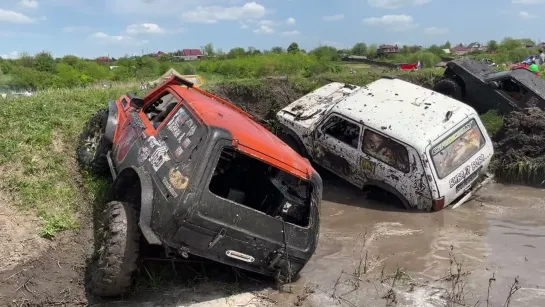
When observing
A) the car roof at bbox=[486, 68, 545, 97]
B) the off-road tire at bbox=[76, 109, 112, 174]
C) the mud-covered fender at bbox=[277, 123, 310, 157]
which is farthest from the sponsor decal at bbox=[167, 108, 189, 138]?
the car roof at bbox=[486, 68, 545, 97]

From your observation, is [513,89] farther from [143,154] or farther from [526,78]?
[143,154]

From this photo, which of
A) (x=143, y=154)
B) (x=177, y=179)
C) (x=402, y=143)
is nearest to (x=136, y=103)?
(x=143, y=154)

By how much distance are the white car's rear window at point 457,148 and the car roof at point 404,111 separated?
0.55ft

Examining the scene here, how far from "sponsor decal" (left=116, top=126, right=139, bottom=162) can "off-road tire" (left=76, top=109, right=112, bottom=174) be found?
724mm

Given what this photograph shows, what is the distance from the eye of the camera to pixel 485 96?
37.3 feet

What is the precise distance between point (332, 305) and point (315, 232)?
754 mm

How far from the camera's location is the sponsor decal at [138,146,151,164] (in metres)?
5.25

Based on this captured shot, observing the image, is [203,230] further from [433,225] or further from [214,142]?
[433,225]

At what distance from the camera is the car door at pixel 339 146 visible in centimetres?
826

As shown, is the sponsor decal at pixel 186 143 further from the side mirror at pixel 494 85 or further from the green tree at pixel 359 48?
the green tree at pixel 359 48

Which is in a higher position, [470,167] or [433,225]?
[470,167]

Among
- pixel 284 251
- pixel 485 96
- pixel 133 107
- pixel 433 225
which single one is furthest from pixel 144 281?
pixel 485 96

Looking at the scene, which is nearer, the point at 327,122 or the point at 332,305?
the point at 332,305

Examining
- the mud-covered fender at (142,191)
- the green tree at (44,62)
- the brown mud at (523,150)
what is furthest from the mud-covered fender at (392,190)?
the green tree at (44,62)
